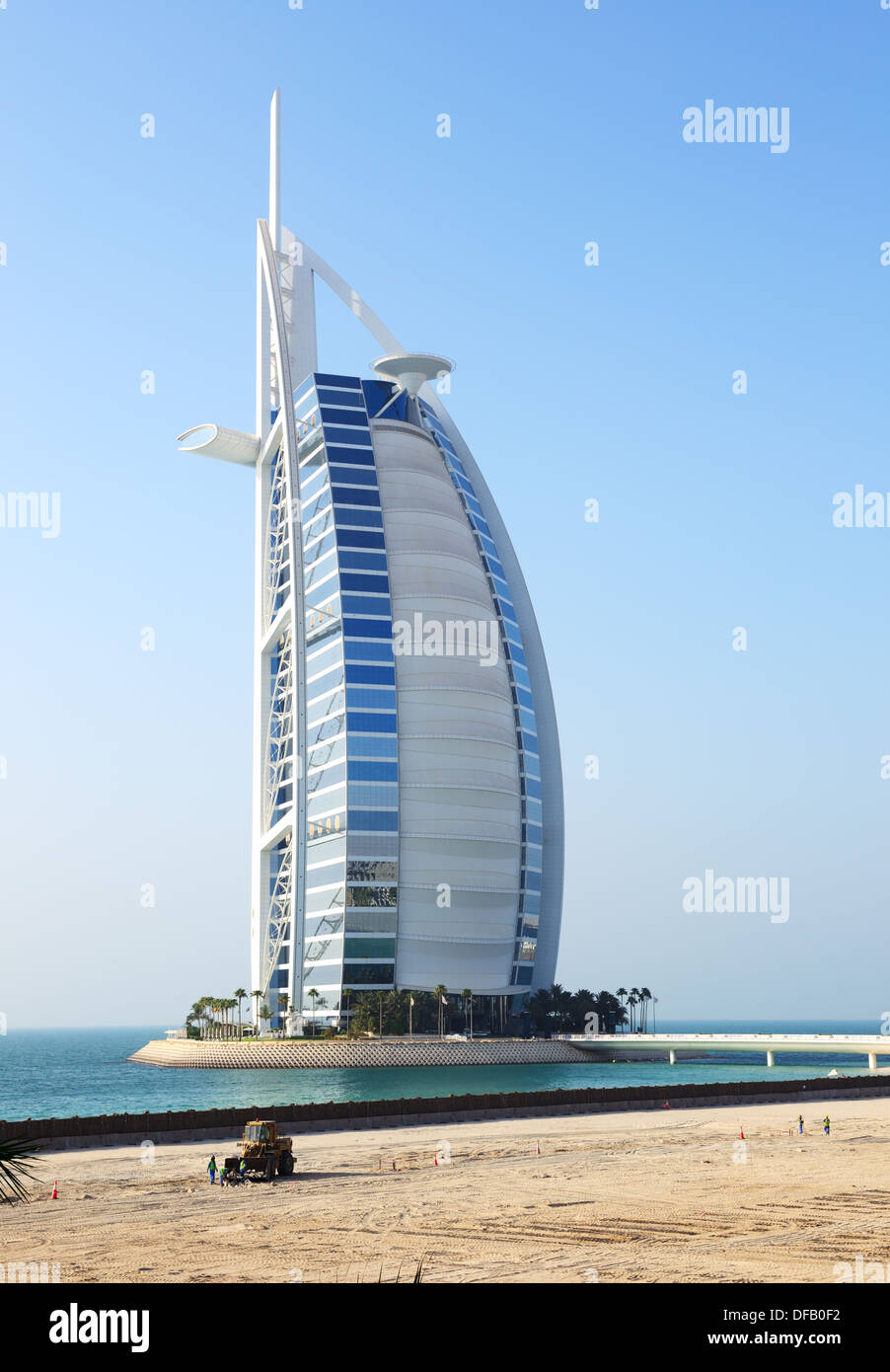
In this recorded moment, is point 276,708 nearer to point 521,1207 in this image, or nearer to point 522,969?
point 522,969

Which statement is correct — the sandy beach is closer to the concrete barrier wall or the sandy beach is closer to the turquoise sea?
the concrete barrier wall

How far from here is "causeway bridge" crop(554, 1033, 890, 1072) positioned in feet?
497

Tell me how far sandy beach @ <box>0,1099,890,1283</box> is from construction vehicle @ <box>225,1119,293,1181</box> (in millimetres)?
782

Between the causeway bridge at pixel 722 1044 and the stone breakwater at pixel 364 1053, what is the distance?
14186 mm

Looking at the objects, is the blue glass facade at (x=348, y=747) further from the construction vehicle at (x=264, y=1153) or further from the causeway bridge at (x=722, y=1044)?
the construction vehicle at (x=264, y=1153)

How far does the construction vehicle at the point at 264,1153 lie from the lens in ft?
155

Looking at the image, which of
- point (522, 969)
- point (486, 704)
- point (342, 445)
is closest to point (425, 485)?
point (342, 445)

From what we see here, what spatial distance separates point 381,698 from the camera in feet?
527

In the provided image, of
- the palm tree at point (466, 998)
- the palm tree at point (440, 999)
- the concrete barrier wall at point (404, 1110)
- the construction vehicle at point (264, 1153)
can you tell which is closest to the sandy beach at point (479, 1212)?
the construction vehicle at point (264, 1153)

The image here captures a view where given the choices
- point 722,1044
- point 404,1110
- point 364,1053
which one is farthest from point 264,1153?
point 722,1044

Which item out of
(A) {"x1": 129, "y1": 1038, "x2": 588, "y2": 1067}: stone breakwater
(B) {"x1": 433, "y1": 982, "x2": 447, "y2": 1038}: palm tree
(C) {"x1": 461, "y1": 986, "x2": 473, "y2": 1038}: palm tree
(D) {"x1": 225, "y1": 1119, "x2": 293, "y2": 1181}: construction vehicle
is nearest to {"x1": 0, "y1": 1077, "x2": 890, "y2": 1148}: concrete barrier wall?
(D) {"x1": 225, "y1": 1119, "x2": 293, "y2": 1181}: construction vehicle

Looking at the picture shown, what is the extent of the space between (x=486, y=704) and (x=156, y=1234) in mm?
137849
